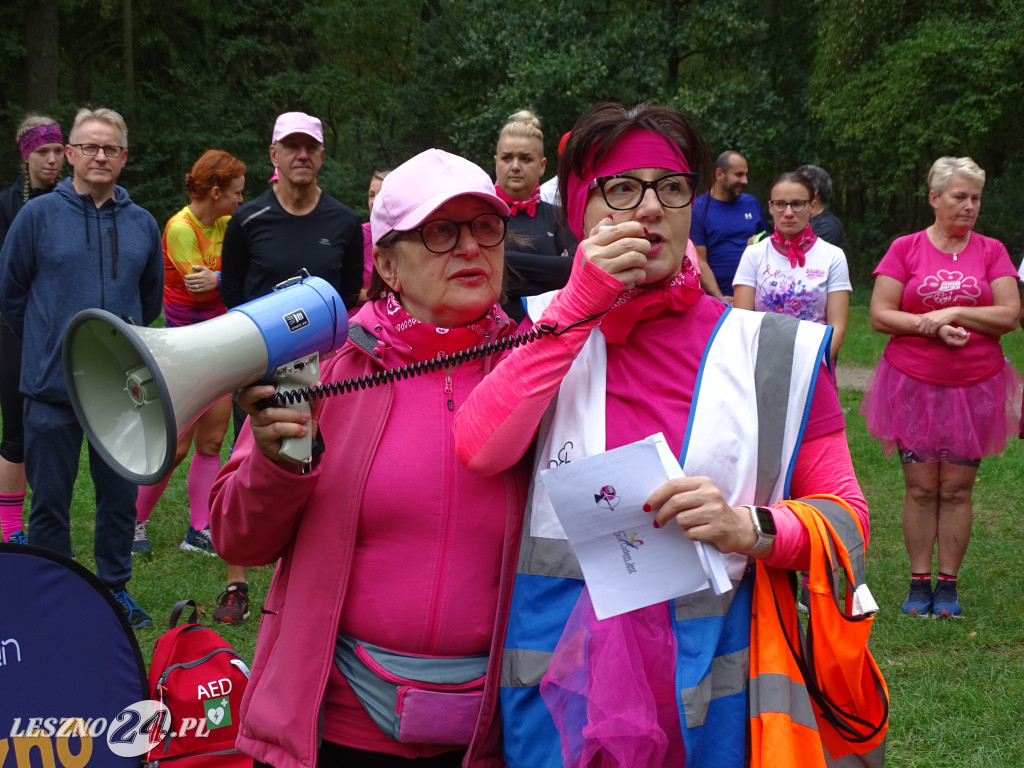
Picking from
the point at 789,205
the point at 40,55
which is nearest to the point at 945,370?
the point at 789,205

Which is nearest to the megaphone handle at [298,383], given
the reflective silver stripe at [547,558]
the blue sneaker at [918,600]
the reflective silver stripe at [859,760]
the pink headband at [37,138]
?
the reflective silver stripe at [547,558]

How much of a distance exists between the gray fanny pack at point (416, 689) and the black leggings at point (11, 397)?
3785mm

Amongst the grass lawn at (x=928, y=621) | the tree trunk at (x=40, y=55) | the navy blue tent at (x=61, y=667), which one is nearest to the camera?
the navy blue tent at (x=61, y=667)

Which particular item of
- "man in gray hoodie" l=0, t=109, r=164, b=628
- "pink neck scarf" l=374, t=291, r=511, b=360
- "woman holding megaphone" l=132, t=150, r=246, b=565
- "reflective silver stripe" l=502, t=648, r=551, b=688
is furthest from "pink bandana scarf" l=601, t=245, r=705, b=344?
"woman holding megaphone" l=132, t=150, r=246, b=565

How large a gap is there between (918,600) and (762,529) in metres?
4.08

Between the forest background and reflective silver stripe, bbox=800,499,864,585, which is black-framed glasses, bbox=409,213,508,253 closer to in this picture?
reflective silver stripe, bbox=800,499,864,585

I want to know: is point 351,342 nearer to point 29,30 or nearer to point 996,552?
point 996,552

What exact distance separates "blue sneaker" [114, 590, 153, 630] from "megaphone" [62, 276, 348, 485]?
3.35m

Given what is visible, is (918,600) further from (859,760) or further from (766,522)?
(766,522)

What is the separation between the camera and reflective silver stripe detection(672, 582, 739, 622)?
1.88 metres

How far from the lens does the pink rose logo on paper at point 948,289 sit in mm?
5312

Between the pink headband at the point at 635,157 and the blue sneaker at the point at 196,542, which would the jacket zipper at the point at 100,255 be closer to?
the blue sneaker at the point at 196,542

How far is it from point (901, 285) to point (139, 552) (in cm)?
456

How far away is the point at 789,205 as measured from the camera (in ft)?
20.2
